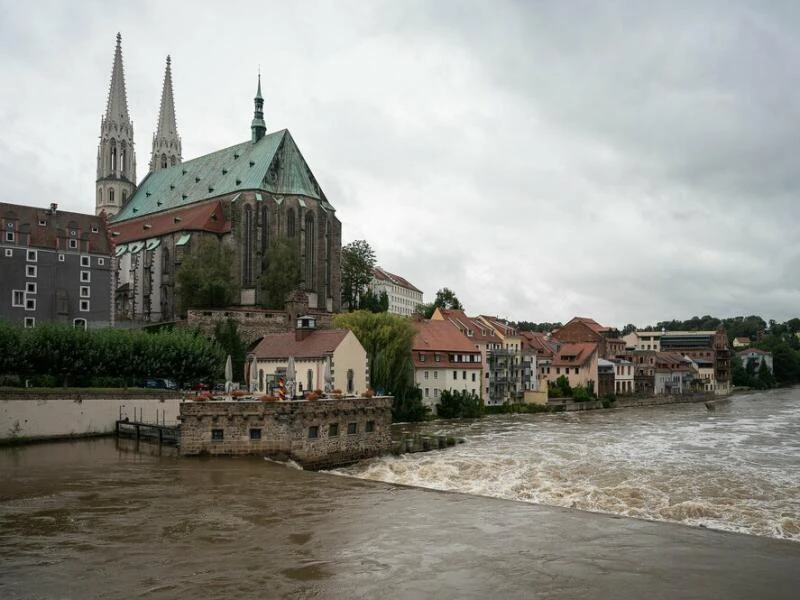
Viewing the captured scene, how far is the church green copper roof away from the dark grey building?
90.2 feet

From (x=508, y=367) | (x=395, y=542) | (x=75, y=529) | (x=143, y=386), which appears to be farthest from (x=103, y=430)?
(x=508, y=367)

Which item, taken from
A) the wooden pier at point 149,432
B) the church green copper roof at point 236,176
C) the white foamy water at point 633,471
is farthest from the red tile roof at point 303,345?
the church green copper roof at point 236,176

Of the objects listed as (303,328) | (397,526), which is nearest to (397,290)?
(303,328)

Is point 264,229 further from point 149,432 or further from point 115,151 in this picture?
point 149,432

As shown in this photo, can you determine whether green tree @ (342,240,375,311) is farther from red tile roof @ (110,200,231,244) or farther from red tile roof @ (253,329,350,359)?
red tile roof @ (253,329,350,359)

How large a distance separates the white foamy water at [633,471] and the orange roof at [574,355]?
38.5 meters

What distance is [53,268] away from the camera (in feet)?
236

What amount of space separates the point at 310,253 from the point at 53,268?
34.5 metres

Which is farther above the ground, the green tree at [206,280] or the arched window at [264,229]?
the arched window at [264,229]

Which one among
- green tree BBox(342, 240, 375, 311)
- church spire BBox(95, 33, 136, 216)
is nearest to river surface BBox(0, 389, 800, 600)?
green tree BBox(342, 240, 375, 311)

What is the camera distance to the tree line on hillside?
168 ft

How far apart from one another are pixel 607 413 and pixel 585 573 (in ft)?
226

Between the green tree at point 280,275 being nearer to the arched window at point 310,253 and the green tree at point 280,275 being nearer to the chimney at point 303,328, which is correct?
the arched window at point 310,253

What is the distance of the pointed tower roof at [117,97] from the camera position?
129 meters
